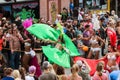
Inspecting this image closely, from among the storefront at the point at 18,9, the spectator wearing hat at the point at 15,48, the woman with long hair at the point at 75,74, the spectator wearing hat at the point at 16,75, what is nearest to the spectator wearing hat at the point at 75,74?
the woman with long hair at the point at 75,74

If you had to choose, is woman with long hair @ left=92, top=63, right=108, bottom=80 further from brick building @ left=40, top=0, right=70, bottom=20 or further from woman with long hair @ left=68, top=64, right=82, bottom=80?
brick building @ left=40, top=0, right=70, bottom=20

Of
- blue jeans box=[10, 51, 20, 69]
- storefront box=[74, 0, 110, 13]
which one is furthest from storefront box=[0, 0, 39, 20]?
blue jeans box=[10, 51, 20, 69]

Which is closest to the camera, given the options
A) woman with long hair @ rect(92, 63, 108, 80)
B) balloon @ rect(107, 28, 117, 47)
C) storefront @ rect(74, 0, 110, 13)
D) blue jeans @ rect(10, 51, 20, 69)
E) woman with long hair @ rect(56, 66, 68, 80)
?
woman with long hair @ rect(56, 66, 68, 80)

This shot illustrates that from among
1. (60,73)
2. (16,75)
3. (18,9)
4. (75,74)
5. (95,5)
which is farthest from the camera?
(95,5)

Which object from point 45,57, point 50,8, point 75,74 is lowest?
point 45,57

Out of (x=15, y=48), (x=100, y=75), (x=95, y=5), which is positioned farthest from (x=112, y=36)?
(x=95, y=5)

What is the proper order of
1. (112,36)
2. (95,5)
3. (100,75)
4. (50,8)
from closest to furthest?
1. (100,75)
2. (112,36)
3. (50,8)
4. (95,5)

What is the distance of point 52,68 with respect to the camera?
12.1 m

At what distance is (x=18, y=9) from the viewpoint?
1152 inches

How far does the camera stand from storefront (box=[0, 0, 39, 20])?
28.6 metres

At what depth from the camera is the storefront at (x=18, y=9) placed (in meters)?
28.6

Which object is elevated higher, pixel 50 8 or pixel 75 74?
pixel 50 8

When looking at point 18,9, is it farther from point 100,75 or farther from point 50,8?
point 100,75

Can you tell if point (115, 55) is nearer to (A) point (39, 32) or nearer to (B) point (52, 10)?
(A) point (39, 32)
